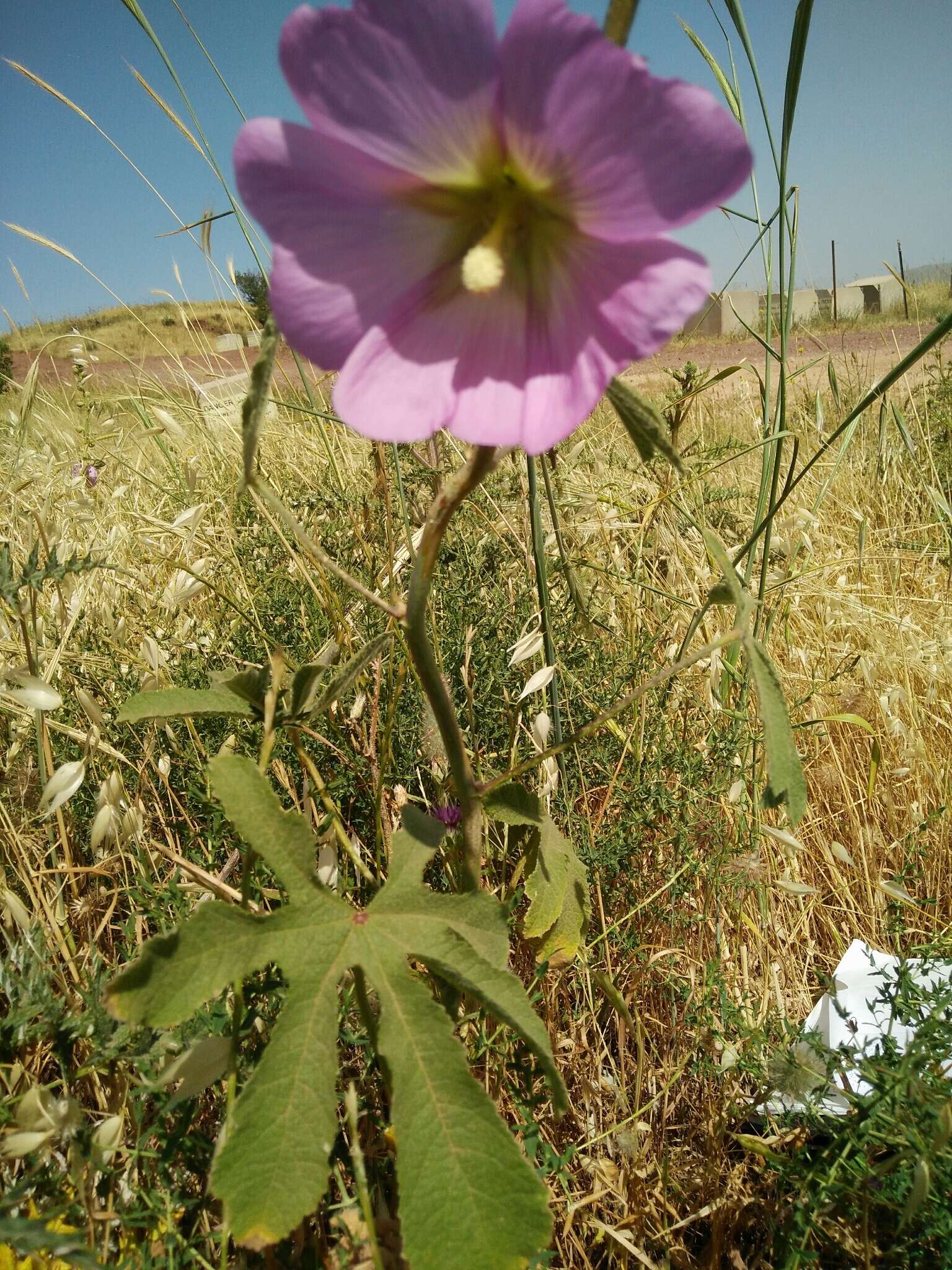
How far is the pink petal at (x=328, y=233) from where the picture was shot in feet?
1.49

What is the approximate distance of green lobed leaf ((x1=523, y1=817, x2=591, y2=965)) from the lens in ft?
2.47

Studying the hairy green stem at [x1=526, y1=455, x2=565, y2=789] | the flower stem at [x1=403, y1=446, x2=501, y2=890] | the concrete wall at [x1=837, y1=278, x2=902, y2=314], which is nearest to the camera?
the flower stem at [x1=403, y1=446, x2=501, y2=890]

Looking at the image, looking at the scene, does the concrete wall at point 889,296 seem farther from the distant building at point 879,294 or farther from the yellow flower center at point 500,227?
the yellow flower center at point 500,227

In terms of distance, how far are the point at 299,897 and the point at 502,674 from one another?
595mm

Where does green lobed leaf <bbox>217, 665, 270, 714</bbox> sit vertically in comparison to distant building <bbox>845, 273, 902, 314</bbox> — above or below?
below

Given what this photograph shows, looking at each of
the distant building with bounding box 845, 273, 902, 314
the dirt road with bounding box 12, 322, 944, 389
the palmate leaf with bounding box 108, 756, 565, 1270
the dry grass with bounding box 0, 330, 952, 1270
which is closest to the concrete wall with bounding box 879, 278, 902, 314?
the distant building with bounding box 845, 273, 902, 314

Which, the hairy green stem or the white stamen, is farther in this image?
the hairy green stem

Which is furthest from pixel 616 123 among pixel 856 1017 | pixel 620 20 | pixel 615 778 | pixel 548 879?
pixel 856 1017

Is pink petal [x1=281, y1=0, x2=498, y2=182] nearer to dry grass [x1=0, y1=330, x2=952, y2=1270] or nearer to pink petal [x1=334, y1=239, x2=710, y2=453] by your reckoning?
pink petal [x1=334, y1=239, x2=710, y2=453]

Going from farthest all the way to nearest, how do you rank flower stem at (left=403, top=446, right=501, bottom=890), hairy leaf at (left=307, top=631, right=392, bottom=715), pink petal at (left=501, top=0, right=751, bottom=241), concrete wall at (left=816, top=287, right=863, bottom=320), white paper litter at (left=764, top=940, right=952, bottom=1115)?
concrete wall at (left=816, top=287, right=863, bottom=320)
white paper litter at (left=764, top=940, right=952, bottom=1115)
hairy leaf at (left=307, top=631, right=392, bottom=715)
flower stem at (left=403, top=446, right=501, bottom=890)
pink petal at (left=501, top=0, right=751, bottom=241)

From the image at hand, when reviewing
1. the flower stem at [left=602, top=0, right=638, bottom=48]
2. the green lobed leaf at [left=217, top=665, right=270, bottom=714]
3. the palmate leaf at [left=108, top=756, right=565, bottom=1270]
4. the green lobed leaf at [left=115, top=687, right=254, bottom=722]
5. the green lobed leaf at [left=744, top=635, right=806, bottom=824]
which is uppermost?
the flower stem at [left=602, top=0, right=638, bottom=48]

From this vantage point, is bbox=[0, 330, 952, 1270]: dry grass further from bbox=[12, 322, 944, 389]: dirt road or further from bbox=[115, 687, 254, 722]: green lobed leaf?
bbox=[12, 322, 944, 389]: dirt road

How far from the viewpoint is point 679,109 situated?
40cm

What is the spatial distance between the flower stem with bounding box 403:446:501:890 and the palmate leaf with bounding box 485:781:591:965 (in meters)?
0.05
